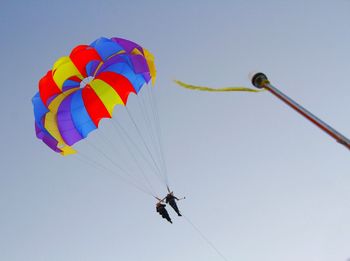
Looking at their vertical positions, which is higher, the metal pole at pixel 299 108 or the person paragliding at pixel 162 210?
the person paragliding at pixel 162 210

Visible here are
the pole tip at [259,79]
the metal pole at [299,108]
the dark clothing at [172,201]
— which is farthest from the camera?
the dark clothing at [172,201]

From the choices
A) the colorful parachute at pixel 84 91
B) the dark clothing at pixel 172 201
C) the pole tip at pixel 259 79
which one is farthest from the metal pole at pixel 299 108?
the colorful parachute at pixel 84 91

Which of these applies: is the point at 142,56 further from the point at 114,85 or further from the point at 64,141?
the point at 64,141

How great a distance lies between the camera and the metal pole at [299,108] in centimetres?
267

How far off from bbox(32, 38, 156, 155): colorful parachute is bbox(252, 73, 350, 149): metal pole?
7817mm

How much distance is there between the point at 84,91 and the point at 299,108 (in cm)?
897

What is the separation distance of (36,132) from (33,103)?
34.9 inches

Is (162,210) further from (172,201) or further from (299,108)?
(299,108)

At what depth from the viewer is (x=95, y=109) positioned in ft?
35.9

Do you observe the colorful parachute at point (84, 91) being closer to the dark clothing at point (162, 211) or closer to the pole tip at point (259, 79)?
the dark clothing at point (162, 211)

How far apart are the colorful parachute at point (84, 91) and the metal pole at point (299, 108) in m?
7.82

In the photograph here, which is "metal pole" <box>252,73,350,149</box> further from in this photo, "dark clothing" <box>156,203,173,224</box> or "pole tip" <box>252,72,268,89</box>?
"dark clothing" <box>156,203,173,224</box>

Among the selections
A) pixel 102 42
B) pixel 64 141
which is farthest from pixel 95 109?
pixel 102 42

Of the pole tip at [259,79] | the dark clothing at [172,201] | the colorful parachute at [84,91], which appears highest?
the colorful parachute at [84,91]
